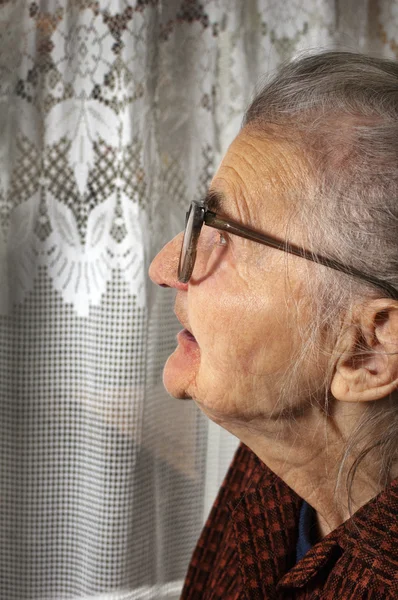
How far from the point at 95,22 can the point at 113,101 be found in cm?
15

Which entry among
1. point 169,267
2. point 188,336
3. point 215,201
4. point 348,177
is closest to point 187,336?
point 188,336

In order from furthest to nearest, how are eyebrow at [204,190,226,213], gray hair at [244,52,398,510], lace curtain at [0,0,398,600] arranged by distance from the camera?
lace curtain at [0,0,398,600] → eyebrow at [204,190,226,213] → gray hair at [244,52,398,510]

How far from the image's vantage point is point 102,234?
1.30 metres

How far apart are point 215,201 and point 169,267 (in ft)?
0.41

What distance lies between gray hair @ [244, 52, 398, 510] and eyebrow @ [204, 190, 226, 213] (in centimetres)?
11

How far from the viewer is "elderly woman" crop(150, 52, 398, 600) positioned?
86 cm

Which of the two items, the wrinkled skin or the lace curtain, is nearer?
the wrinkled skin

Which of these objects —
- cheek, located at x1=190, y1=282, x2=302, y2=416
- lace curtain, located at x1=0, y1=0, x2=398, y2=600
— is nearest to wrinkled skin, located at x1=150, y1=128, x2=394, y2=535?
cheek, located at x1=190, y1=282, x2=302, y2=416

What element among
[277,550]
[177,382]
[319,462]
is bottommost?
[277,550]

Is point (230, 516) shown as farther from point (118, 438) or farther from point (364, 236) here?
point (364, 236)

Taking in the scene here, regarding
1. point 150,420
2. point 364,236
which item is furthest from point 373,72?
point 150,420

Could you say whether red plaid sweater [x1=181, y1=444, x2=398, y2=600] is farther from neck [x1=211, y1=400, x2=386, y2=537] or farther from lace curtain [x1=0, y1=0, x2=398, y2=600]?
lace curtain [x1=0, y1=0, x2=398, y2=600]

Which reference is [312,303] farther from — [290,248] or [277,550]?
[277,550]

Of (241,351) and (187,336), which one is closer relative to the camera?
(241,351)
